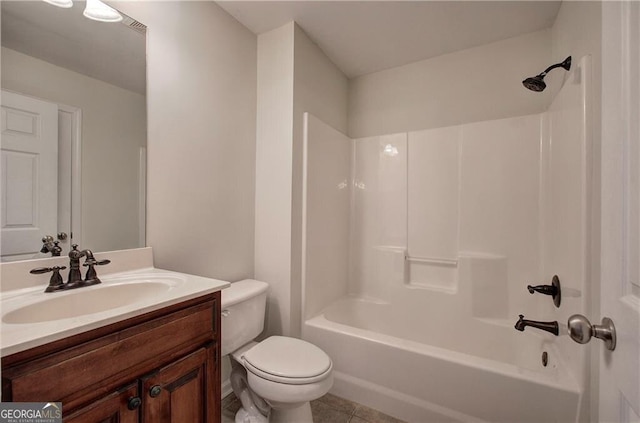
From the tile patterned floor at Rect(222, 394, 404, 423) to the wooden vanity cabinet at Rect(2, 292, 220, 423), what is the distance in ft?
2.23

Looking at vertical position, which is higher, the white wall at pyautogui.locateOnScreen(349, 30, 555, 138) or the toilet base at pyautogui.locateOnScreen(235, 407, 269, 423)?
the white wall at pyautogui.locateOnScreen(349, 30, 555, 138)

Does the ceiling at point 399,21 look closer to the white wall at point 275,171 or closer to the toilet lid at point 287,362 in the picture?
the white wall at point 275,171

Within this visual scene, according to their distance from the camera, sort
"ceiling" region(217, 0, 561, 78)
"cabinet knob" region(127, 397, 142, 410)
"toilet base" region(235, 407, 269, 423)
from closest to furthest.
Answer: "cabinet knob" region(127, 397, 142, 410)
"toilet base" region(235, 407, 269, 423)
"ceiling" region(217, 0, 561, 78)

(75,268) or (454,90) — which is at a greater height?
(454,90)

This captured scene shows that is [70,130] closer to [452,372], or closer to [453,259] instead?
[452,372]

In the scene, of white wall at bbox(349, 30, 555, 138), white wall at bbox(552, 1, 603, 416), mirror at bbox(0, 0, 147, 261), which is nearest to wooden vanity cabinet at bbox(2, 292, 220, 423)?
mirror at bbox(0, 0, 147, 261)

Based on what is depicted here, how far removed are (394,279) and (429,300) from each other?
1.01 ft

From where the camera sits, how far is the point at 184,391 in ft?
3.06

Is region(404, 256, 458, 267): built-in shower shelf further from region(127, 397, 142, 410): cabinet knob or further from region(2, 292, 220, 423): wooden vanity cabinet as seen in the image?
region(127, 397, 142, 410): cabinet knob

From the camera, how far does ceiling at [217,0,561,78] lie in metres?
1.66

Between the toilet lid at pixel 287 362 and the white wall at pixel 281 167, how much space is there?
335 mm

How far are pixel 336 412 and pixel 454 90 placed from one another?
245 centimetres

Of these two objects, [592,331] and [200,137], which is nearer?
[592,331]

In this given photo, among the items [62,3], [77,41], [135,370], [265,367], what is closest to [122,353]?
[135,370]
